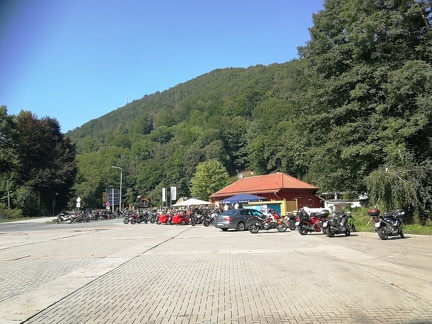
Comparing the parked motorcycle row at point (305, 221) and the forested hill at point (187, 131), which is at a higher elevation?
the forested hill at point (187, 131)

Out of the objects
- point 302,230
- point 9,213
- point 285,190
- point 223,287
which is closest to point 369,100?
point 302,230

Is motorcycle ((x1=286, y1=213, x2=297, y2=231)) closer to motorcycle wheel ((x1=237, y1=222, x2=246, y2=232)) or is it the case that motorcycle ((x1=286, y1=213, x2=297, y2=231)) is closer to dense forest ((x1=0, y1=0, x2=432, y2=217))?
motorcycle wheel ((x1=237, y1=222, x2=246, y2=232))

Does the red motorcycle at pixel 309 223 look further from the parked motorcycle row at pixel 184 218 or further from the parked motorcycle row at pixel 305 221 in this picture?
the parked motorcycle row at pixel 184 218

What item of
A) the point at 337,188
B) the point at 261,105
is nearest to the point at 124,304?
the point at 337,188

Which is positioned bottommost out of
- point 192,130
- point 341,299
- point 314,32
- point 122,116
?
point 341,299

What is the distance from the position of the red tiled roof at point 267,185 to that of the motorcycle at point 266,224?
26.0m

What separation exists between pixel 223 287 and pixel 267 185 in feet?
151

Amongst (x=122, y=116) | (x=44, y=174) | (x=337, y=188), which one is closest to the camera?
(x=337, y=188)

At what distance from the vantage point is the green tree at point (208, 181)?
3548 inches

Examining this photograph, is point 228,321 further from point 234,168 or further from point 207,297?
point 234,168

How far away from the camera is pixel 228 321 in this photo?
18.9ft

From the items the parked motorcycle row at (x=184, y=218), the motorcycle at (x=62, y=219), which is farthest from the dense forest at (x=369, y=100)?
the motorcycle at (x=62, y=219)

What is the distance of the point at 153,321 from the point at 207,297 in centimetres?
161

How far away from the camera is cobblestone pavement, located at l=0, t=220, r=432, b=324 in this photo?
6.12m
